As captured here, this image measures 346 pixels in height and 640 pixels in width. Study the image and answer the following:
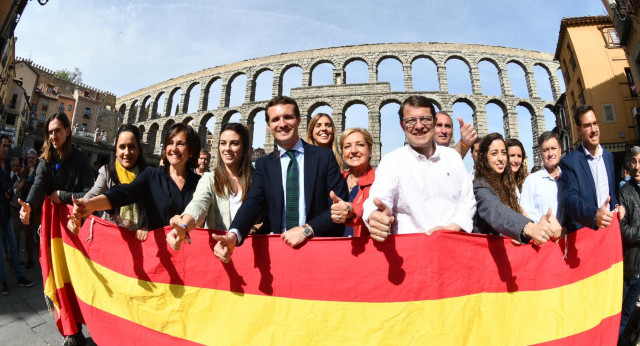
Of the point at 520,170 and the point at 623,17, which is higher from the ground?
the point at 623,17

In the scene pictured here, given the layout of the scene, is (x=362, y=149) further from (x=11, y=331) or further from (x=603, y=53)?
(x=603, y=53)

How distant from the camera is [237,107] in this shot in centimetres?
3098

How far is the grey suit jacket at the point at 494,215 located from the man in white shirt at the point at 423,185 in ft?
0.74

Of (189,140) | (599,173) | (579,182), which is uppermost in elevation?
(189,140)

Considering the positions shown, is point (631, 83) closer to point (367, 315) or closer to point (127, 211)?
point (367, 315)

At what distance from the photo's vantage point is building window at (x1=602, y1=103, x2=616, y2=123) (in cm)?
1797

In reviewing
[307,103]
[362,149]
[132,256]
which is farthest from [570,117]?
[132,256]

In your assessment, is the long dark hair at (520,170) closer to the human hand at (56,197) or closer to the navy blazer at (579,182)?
the navy blazer at (579,182)

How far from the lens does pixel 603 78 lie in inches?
736

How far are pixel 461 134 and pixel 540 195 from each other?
4.53 ft

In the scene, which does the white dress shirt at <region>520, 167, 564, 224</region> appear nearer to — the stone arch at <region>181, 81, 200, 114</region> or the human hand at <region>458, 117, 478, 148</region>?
the human hand at <region>458, 117, 478, 148</region>

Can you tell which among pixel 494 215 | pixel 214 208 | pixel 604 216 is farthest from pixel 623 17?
pixel 214 208

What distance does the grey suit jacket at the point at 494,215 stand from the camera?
2.04m

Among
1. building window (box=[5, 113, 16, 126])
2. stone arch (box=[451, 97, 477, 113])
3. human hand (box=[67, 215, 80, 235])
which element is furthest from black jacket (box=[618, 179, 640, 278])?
building window (box=[5, 113, 16, 126])
